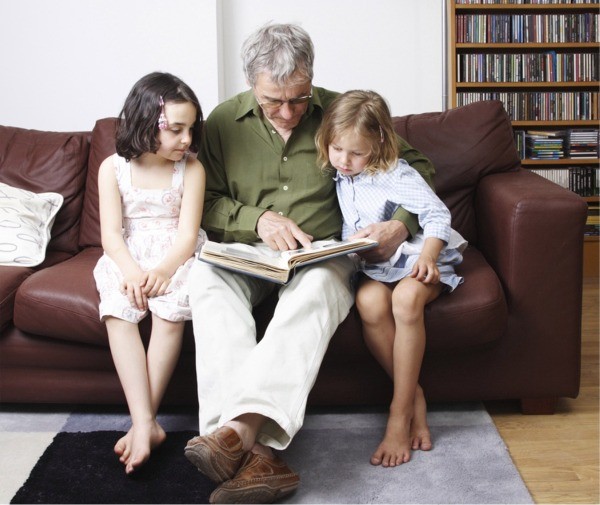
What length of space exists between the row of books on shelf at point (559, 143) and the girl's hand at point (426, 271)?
2.26 metres

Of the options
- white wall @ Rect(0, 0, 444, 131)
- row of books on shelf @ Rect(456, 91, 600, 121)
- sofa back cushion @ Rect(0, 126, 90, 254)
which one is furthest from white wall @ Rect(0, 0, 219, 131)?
row of books on shelf @ Rect(456, 91, 600, 121)

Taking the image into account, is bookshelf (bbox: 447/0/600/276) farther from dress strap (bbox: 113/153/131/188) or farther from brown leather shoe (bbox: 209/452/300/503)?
brown leather shoe (bbox: 209/452/300/503)

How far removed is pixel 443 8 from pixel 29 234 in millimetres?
2488

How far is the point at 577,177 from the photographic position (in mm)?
3898

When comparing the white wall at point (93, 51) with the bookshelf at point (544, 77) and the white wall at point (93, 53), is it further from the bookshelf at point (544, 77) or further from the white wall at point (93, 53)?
the bookshelf at point (544, 77)

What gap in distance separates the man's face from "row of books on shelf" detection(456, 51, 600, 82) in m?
2.10

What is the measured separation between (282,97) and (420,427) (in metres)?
0.90

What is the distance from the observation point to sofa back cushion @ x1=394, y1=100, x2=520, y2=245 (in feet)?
7.87

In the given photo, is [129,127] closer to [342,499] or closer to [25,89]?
[342,499]

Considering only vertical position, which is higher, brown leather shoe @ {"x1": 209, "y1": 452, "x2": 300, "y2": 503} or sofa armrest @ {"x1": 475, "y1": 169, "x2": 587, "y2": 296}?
sofa armrest @ {"x1": 475, "y1": 169, "x2": 587, "y2": 296}

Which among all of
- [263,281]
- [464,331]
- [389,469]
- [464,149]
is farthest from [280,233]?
[464,149]

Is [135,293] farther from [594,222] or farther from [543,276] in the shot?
[594,222]

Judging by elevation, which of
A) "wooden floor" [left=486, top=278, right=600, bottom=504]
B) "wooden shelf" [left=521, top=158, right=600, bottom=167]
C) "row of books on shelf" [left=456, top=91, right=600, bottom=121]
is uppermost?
"row of books on shelf" [left=456, top=91, right=600, bottom=121]

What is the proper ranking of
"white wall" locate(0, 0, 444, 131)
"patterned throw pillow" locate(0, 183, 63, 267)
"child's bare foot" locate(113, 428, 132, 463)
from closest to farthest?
"child's bare foot" locate(113, 428, 132, 463), "patterned throw pillow" locate(0, 183, 63, 267), "white wall" locate(0, 0, 444, 131)
